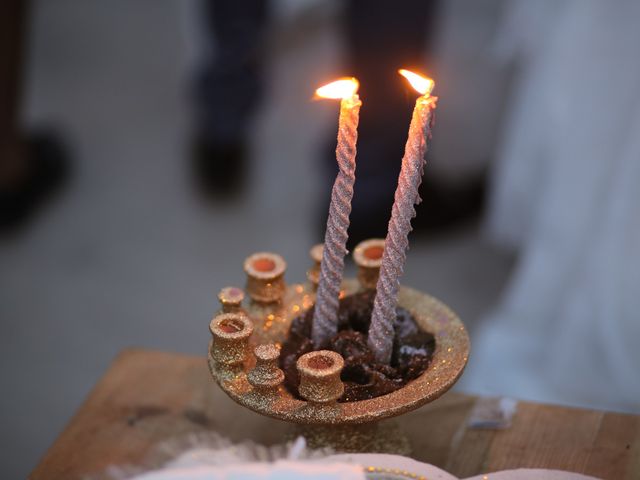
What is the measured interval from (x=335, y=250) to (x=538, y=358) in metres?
0.95

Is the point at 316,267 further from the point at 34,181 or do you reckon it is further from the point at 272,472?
the point at 34,181

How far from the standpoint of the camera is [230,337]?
754 millimetres

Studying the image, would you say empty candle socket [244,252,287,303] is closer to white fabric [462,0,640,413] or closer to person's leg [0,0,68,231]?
white fabric [462,0,640,413]

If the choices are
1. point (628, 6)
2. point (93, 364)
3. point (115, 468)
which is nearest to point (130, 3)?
point (93, 364)

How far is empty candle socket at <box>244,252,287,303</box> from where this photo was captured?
864 millimetres

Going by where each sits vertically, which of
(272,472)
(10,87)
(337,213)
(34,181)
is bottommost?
(34,181)

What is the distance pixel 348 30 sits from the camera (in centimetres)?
209

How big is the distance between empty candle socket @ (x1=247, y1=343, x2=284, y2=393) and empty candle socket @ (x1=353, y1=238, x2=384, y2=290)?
19 centimetres

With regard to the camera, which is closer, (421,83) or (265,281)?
(421,83)

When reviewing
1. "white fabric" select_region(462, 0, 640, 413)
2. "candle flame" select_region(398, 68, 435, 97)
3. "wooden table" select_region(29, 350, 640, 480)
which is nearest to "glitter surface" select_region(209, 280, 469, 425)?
"wooden table" select_region(29, 350, 640, 480)

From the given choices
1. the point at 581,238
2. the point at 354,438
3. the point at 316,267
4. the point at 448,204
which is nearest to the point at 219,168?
the point at 448,204


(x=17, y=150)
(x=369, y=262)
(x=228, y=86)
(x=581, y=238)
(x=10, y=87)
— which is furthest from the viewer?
(x=228, y=86)

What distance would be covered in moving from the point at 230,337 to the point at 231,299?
80 mm

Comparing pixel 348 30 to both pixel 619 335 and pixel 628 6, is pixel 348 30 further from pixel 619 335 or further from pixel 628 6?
pixel 619 335
